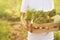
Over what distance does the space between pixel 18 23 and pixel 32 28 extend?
0.69ft

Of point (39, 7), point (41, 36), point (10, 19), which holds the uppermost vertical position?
point (39, 7)

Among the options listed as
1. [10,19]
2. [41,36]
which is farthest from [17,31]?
Answer: [41,36]

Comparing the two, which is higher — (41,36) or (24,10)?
(24,10)

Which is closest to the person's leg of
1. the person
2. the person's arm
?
the person

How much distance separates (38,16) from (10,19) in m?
0.29

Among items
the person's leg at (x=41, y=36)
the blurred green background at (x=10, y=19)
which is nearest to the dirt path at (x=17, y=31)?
the blurred green background at (x=10, y=19)

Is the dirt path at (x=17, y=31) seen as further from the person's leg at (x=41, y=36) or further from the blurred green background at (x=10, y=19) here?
the person's leg at (x=41, y=36)

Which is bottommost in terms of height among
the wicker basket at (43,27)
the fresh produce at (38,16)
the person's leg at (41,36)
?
the person's leg at (41,36)

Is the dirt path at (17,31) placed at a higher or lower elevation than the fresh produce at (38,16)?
lower

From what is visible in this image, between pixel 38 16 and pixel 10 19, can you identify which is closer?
pixel 38 16

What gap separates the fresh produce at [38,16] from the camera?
123 cm

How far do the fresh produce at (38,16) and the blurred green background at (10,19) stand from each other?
13 centimetres

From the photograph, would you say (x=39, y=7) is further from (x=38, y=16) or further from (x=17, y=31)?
(x=17, y=31)

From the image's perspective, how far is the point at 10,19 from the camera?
1.40 meters
